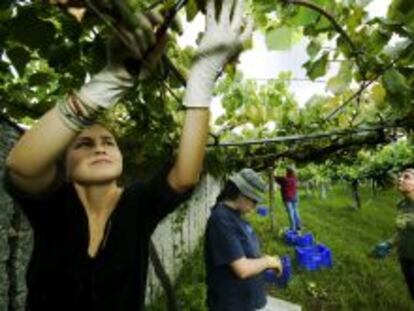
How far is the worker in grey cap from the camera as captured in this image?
3873 mm

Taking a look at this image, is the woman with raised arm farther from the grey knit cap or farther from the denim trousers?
the denim trousers

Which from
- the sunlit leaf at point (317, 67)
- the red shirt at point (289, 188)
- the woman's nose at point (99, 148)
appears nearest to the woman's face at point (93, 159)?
the woman's nose at point (99, 148)

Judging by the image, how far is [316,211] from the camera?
2464 centimetres

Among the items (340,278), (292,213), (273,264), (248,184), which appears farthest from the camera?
(292,213)

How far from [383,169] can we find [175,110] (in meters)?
21.9

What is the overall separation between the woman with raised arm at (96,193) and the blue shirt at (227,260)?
193cm

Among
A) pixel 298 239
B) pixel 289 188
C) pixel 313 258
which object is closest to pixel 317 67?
pixel 313 258

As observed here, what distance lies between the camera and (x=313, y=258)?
1059 cm

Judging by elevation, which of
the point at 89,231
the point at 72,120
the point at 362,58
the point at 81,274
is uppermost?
the point at 362,58

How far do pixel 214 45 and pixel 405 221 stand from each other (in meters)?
5.81

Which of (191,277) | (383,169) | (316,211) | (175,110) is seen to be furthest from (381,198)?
(175,110)

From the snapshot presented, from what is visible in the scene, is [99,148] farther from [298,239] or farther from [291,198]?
[291,198]

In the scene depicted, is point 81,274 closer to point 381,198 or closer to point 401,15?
point 401,15

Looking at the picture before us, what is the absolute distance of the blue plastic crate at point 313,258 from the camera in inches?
416
